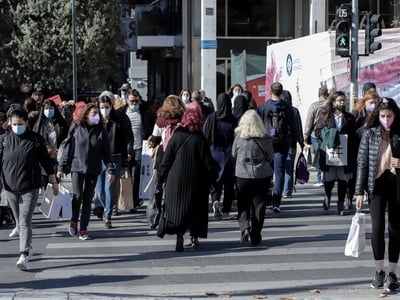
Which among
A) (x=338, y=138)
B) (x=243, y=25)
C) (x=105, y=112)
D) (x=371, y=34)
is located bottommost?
(x=338, y=138)

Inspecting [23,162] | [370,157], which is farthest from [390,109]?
[23,162]

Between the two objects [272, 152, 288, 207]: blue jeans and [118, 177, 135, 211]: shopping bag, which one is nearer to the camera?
[118, 177, 135, 211]: shopping bag

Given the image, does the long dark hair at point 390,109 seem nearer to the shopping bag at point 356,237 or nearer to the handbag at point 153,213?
the shopping bag at point 356,237

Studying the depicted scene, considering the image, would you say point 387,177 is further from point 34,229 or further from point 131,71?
point 131,71

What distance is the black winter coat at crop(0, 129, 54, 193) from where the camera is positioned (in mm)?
9492

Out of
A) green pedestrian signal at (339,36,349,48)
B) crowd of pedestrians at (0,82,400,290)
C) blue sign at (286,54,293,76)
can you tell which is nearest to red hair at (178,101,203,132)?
crowd of pedestrians at (0,82,400,290)

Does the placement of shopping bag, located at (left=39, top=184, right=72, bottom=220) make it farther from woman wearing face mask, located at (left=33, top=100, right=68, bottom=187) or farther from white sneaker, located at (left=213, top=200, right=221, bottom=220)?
white sneaker, located at (left=213, top=200, right=221, bottom=220)

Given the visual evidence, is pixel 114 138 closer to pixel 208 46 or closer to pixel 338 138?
pixel 338 138

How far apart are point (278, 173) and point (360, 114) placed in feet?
5.57

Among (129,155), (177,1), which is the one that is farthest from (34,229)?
(177,1)

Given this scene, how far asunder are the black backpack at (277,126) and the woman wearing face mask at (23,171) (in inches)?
184

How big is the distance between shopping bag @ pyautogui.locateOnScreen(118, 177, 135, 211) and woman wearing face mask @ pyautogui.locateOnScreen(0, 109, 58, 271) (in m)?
3.54

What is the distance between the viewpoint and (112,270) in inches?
377

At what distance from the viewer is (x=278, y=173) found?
13.6 meters
